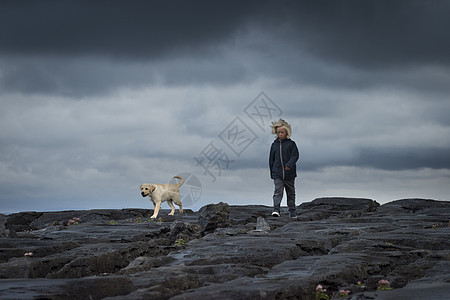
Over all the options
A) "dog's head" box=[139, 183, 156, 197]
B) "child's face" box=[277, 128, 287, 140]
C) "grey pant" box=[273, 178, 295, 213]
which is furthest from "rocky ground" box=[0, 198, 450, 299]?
"dog's head" box=[139, 183, 156, 197]

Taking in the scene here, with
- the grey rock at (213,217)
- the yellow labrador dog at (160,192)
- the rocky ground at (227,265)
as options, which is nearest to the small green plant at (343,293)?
the rocky ground at (227,265)

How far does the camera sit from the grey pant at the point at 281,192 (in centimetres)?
1900

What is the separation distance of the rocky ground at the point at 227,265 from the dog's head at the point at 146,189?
518 centimetres

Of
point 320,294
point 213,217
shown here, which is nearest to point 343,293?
point 320,294

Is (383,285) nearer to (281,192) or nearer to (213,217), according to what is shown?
(213,217)

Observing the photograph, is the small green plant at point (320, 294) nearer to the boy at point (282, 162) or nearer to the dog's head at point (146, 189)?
the boy at point (282, 162)

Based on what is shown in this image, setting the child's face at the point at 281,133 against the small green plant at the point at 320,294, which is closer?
the small green plant at the point at 320,294

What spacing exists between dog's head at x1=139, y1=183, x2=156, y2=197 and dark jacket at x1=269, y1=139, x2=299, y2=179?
5.32m

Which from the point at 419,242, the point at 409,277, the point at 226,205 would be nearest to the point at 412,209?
the point at 226,205

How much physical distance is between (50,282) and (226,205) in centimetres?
957

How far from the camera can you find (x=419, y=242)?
34.3 feet

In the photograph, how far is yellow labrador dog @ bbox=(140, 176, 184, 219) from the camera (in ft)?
67.3

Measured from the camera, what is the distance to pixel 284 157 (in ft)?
62.2

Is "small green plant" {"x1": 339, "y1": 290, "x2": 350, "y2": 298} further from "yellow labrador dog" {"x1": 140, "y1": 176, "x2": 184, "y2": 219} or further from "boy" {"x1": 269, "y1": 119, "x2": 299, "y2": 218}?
"yellow labrador dog" {"x1": 140, "y1": 176, "x2": 184, "y2": 219}
